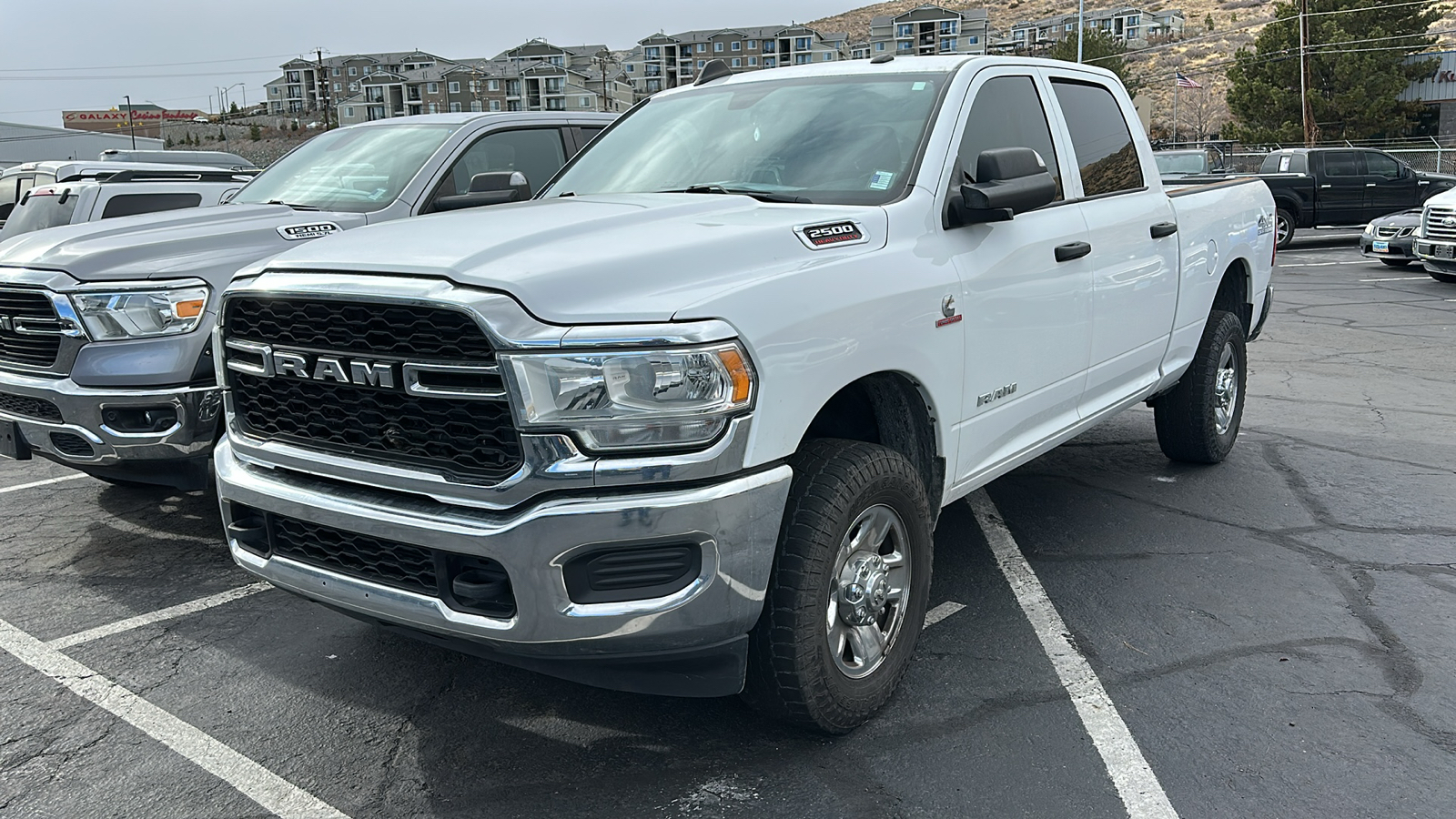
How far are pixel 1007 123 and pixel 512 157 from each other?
3471 mm

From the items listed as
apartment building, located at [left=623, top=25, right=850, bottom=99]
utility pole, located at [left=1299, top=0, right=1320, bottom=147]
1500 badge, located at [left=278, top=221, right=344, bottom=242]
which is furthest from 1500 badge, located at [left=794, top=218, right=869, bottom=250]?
apartment building, located at [left=623, top=25, right=850, bottom=99]

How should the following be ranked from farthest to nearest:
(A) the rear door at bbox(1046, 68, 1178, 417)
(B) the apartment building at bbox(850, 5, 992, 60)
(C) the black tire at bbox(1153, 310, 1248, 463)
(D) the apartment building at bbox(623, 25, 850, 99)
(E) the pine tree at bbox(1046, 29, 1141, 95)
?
1. (B) the apartment building at bbox(850, 5, 992, 60)
2. (D) the apartment building at bbox(623, 25, 850, 99)
3. (E) the pine tree at bbox(1046, 29, 1141, 95)
4. (C) the black tire at bbox(1153, 310, 1248, 463)
5. (A) the rear door at bbox(1046, 68, 1178, 417)

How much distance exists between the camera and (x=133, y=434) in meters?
4.71

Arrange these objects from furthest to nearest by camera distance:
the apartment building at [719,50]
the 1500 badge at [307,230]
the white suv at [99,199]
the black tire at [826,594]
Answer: the apartment building at [719,50]
the white suv at [99,199]
the 1500 badge at [307,230]
the black tire at [826,594]

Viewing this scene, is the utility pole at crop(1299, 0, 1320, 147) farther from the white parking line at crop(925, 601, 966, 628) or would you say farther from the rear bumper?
the rear bumper

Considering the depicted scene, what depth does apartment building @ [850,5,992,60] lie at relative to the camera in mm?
125750

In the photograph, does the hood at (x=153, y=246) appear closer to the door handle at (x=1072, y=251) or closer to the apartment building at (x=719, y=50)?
the door handle at (x=1072, y=251)

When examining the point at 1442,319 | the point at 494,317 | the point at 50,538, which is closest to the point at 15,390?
the point at 50,538

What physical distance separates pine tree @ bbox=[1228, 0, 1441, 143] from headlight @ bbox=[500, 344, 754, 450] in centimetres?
4437

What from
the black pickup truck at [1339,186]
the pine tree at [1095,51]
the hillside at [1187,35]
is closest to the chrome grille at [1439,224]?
the black pickup truck at [1339,186]

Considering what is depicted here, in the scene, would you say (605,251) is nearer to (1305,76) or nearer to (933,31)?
(1305,76)

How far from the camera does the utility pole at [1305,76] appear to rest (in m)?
39.3

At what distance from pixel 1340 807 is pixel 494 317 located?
2.45 m

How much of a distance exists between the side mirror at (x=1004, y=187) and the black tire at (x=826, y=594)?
90 centimetres
